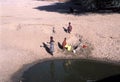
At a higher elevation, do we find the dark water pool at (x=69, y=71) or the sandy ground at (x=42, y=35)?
the sandy ground at (x=42, y=35)

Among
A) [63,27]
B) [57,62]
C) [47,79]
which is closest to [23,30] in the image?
[63,27]

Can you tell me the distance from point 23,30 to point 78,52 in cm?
685

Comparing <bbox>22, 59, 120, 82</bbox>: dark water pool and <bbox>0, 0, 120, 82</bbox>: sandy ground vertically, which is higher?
<bbox>0, 0, 120, 82</bbox>: sandy ground

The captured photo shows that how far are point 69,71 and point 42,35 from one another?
7141 mm

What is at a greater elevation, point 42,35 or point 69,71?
point 42,35

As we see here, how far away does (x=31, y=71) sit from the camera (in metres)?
28.2

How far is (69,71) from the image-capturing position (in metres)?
28.7

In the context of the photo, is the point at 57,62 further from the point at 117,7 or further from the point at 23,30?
the point at 117,7

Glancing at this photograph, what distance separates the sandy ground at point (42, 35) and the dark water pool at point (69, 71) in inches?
50.7

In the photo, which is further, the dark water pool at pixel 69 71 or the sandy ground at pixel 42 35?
the sandy ground at pixel 42 35

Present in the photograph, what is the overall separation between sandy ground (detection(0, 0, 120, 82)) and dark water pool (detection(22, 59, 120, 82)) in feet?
4.22

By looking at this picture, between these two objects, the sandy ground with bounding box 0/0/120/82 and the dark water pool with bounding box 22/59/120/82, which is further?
the sandy ground with bounding box 0/0/120/82

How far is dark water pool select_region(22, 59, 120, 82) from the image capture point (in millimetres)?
26603

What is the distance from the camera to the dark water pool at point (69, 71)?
26.6 meters
